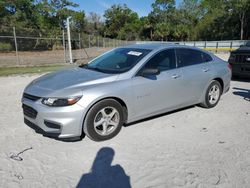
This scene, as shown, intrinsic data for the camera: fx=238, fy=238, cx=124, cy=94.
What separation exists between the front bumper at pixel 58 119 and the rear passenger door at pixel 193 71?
2.44m

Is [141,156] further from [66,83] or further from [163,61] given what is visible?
[163,61]

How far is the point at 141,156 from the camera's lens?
11.5 feet

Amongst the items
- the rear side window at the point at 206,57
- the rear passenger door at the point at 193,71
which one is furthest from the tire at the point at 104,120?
the rear side window at the point at 206,57

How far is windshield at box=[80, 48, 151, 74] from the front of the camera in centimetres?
441

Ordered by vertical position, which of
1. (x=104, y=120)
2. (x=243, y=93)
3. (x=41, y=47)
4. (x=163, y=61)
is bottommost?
(x=243, y=93)

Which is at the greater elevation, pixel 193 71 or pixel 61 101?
pixel 193 71

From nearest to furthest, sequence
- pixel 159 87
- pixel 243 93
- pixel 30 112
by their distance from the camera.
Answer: pixel 30 112 < pixel 159 87 < pixel 243 93

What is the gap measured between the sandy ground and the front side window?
3.67 ft

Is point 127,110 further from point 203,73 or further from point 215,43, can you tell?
point 215,43

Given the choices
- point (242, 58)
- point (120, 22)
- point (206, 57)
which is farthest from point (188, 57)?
point (120, 22)

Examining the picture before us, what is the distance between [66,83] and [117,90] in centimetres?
84

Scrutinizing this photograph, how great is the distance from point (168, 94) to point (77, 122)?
1977mm

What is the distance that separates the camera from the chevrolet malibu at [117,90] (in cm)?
361

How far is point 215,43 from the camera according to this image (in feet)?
117
